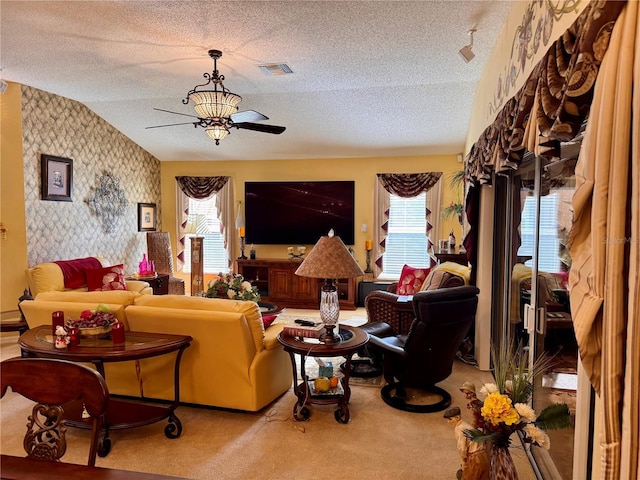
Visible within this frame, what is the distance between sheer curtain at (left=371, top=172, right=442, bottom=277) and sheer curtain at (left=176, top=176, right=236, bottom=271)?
2.66 metres

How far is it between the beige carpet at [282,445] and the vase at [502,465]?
0.70 metres

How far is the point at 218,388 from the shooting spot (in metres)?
3.19

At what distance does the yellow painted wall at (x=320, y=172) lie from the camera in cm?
692

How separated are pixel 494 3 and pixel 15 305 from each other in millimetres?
6129

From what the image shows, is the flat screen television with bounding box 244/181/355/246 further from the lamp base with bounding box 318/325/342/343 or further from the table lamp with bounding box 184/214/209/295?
the lamp base with bounding box 318/325/342/343

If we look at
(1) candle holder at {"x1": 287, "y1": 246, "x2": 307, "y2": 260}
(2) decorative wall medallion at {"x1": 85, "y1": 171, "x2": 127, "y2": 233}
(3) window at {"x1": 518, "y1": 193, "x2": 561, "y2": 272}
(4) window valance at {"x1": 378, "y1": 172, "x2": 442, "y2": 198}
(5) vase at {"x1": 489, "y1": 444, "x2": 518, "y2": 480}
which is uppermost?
(4) window valance at {"x1": 378, "y1": 172, "x2": 442, "y2": 198}

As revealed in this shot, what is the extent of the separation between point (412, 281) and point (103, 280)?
4.16 m

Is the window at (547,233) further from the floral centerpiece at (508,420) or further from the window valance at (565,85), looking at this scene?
the floral centerpiece at (508,420)

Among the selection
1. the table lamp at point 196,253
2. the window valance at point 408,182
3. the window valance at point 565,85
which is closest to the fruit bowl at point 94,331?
the window valance at point 565,85

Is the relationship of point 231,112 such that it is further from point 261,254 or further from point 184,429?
point 261,254

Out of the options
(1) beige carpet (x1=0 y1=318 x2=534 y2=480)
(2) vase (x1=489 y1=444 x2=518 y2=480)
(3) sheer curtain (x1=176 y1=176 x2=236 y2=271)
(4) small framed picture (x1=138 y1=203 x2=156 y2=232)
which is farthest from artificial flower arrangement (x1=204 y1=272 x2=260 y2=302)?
(4) small framed picture (x1=138 y1=203 x2=156 y2=232)

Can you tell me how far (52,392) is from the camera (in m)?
1.47

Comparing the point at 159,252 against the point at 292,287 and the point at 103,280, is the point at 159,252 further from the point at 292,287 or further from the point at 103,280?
the point at 292,287

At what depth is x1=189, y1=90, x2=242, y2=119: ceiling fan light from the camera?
3.74 meters
